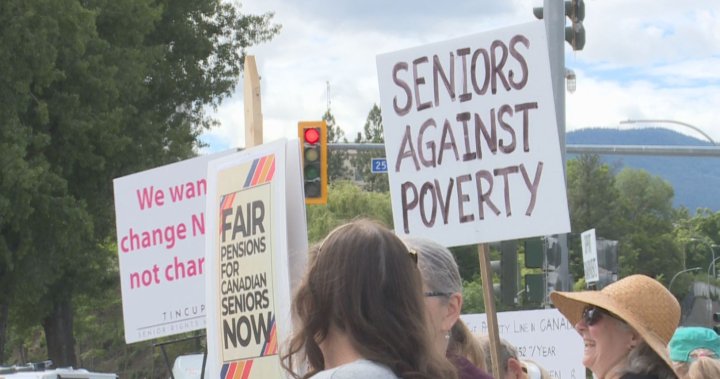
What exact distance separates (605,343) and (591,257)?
1201cm

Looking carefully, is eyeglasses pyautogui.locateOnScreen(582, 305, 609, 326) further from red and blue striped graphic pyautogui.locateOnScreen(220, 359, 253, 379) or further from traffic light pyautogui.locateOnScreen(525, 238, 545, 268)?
traffic light pyautogui.locateOnScreen(525, 238, 545, 268)

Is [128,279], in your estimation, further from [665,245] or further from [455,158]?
[665,245]

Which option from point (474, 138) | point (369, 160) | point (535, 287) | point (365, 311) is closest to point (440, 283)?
point (365, 311)

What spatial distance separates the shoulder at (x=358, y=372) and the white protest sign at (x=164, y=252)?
4.46m

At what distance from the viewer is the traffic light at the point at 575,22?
43.8ft

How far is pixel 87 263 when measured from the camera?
29.3 meters

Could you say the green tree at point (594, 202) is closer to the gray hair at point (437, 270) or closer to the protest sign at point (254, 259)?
the protest sign at point (254, 259)

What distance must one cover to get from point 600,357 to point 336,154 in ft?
370

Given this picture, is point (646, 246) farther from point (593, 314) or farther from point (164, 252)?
point (593, 314)

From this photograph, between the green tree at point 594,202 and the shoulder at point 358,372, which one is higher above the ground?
the green tree at point 594,202

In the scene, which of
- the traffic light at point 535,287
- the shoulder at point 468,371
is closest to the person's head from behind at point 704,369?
the shoulder at point 468,371

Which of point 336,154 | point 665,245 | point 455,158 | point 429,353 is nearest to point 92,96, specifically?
point 455,158

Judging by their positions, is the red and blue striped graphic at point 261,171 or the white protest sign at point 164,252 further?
the white protest sign at point 164,252

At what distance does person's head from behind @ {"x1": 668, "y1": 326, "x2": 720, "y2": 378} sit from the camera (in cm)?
516
